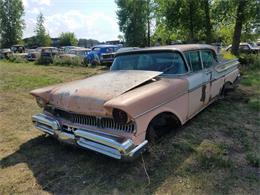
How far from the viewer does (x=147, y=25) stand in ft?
116

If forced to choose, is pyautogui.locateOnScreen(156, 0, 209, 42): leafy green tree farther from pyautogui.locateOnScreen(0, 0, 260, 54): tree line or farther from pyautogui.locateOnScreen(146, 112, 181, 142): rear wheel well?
pyautogui.locateOnScreen(146, 112, 181, 142): rear wheel well

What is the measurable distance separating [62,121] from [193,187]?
79.3 inches

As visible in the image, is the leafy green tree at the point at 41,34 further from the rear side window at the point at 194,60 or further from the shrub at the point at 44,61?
the rear side window at the point at 194,60

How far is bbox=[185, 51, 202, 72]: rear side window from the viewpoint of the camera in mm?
4215

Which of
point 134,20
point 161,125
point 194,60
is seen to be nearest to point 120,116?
point 161,125

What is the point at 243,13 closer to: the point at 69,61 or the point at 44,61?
the point at 69,61

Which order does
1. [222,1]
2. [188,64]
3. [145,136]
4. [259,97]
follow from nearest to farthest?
[145,136] → [188,64] → [259,97] → [222,1]

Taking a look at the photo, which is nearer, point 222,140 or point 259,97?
point 222,140

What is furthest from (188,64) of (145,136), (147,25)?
(147,25)

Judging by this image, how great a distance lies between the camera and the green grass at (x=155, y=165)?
2.72 metres

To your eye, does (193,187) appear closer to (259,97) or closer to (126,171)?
(126,171)

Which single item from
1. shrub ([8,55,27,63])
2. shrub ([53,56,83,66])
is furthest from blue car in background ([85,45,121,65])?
shrub ([8,55,27,63])

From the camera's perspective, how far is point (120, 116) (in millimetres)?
2787

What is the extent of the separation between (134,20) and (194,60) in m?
32.7
